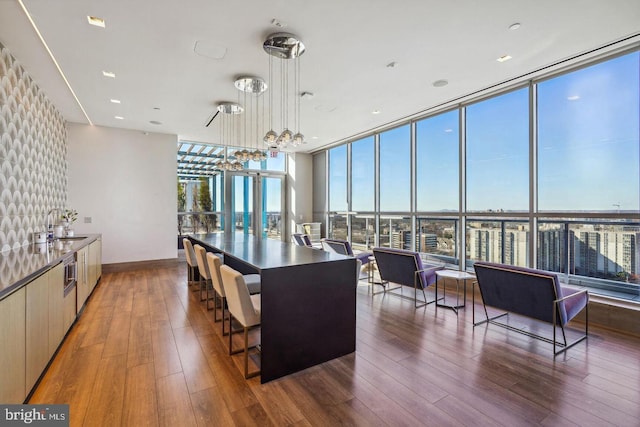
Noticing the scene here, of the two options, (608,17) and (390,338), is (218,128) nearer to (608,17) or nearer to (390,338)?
(390,338)

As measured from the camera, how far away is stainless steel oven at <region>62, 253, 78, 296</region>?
128 inches

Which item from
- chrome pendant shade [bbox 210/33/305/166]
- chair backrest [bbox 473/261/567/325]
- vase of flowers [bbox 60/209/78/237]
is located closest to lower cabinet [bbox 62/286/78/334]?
vase of flowers [bbox 60/209/78/237]

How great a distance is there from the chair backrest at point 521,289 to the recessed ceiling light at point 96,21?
4.83 metres

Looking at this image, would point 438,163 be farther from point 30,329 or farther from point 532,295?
point 30,329

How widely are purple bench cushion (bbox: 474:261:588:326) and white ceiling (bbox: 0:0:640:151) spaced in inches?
102

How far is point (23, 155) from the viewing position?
3820 millimetres

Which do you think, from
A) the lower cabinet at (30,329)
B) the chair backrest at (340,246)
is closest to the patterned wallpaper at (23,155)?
the lower cabinet at (30,329)

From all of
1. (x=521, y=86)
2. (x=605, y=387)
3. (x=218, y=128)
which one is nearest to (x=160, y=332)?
(x=605, y=387)

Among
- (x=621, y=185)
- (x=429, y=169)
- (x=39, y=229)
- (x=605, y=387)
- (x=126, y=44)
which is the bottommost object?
(x=605, y=387)

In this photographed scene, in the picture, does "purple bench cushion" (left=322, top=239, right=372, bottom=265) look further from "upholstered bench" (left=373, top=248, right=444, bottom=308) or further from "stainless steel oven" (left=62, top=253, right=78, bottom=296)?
"stainless steel oven" (left=62, top=253, right=78, bottom=296)

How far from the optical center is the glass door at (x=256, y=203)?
28.3 feet

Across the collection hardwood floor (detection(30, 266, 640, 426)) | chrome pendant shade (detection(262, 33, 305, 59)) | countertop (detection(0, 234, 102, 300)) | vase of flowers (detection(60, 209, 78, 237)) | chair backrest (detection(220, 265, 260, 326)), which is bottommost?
hardwood floor (detection(30, 266, 640, 426))

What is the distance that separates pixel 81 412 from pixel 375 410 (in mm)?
2065

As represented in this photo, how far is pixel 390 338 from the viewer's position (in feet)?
10.7
